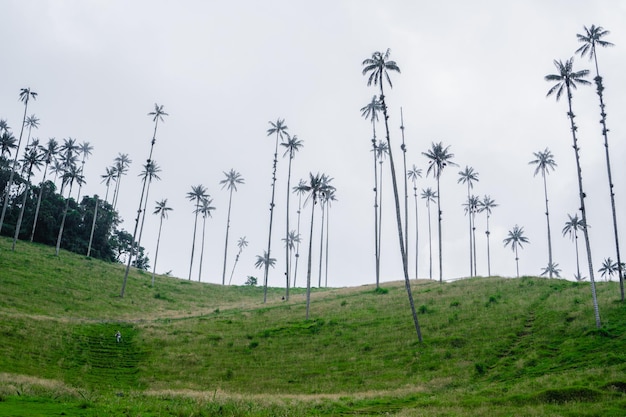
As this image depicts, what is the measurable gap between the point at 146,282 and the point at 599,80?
78099mm

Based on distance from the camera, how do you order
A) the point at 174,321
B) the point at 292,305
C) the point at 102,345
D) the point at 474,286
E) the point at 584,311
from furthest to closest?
the point at 292,305 → the point at 474,286 → the point at 174,321 → the point at 102,345 → the point at 584,311

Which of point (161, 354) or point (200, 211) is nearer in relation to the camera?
point (161, 354)

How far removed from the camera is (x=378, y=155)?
84.2 meters

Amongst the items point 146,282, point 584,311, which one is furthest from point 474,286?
point 146,282

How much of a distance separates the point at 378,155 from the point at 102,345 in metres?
57.7

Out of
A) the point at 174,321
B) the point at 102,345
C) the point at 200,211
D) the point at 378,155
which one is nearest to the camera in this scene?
the point at 102,345

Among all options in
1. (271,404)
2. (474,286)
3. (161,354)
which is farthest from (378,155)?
(271,404)

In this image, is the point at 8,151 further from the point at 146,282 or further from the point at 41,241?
the point at 146,282

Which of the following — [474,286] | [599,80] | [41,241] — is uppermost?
[599,80]

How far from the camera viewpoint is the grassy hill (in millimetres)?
20266

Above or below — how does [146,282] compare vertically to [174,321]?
above

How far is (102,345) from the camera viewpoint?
41.6 meters

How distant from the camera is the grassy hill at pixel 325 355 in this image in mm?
20266

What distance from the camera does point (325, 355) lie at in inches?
1550
